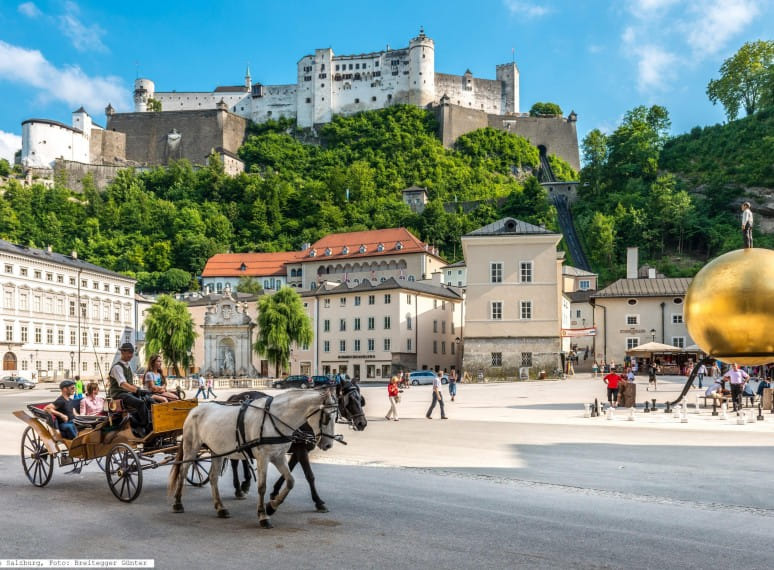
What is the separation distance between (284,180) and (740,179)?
69826 millimetres

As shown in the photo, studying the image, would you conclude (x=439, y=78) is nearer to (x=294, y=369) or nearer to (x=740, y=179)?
(x=740, y=179)

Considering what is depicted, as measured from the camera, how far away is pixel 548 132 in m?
135

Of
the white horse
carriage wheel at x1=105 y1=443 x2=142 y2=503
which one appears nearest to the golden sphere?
the white horse


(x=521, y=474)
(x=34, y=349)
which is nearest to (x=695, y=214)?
(x=34, y=349)

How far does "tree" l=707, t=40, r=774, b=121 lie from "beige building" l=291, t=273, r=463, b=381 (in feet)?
207

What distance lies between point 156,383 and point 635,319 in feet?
173

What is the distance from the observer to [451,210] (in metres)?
113

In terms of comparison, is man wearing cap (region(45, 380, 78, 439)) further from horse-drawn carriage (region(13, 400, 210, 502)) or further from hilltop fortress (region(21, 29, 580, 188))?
hilltop fortress (region(21, 29, 580, 188))

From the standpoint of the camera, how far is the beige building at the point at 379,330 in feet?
211

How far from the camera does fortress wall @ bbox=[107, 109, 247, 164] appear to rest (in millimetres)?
136375

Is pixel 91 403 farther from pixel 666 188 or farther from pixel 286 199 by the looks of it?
pixel 286 199

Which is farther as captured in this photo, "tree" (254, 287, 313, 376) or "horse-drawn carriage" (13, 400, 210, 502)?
"tree" (254, 287, 313, 376)

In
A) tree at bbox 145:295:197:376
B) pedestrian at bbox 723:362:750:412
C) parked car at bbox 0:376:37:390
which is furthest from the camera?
tree at bbox 145:295:197:376

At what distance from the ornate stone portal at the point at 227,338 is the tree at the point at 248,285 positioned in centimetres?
1737
